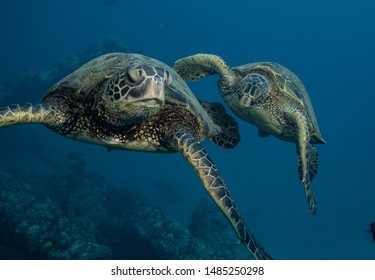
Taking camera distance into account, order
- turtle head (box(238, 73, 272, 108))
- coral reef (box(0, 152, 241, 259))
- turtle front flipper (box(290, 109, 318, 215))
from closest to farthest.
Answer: turtle front flipper (box(290, 109, 318, 215)) → turtle head (box(238, 73, 272, 108)) → coral reef (box(0, 152, 241, 259))

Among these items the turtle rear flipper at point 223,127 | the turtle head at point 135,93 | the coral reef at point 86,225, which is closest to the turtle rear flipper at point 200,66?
the turtle rear flipper at point 223,127

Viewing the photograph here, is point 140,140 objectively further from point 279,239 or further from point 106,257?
point 279,239

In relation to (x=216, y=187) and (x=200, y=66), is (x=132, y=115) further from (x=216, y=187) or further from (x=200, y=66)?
(x=200, y=66)

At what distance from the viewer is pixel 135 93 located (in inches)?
126

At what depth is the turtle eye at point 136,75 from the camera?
313cm

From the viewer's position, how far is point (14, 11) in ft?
306

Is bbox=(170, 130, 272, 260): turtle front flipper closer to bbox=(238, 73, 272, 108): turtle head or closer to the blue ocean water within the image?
bbox=(238, 73, 272, 108): turtle head

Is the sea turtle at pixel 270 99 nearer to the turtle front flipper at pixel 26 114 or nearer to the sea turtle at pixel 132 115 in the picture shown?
the sea turtle at pixel 132 115

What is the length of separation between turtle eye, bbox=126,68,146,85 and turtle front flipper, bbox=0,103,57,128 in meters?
1.39

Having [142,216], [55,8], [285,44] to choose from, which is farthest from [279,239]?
[285,44]

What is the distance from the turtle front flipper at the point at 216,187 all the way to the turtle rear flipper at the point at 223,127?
2277 millimetres

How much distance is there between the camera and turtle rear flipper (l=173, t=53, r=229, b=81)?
6.91 meters

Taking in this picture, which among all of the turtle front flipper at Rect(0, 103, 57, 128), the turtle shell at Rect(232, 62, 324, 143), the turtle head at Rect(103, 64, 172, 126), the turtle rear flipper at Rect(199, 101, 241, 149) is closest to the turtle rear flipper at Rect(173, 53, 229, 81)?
the turtle shell at Rect(232, 62, 324, 143)

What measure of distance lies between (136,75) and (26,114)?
163cm
